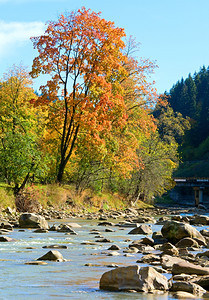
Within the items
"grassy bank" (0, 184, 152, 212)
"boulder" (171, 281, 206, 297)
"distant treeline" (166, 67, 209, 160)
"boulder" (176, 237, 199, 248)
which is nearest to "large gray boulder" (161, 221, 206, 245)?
"boulder" (176, 237, 199, 248)

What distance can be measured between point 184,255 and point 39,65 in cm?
2215

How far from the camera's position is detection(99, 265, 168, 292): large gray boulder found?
24.5 feet

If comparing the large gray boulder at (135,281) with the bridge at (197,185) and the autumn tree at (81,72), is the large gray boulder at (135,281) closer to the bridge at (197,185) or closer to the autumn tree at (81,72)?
the autumn tree at (81,72)

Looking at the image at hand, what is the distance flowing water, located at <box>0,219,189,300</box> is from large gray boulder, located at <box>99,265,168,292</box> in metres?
0.20

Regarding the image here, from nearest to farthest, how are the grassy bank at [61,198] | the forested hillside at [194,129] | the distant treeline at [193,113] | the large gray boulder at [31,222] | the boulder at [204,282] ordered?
the boulder at [204,282] → the large gray boulder at [31,222] → the grassy bank at [61,198] → the forested hillside at [194,129] → the distant treeline at [193,113]

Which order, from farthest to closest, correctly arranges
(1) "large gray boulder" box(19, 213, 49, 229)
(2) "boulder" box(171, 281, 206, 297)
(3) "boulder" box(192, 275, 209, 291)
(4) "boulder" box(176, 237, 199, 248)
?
(1) "large gray boulder" box(19, 213, 49, 229) → (4) "boulder" box(176, 237, 199, 248) → (3) "boulder" box(192, 275, 209, 291) → (2) "boulder" box(171, 281, 206, 297)

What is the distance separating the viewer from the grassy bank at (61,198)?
2451cm

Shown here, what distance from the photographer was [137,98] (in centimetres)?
3947

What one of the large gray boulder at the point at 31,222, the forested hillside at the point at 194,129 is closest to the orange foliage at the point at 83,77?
the large gray boulder at the point at 31,222

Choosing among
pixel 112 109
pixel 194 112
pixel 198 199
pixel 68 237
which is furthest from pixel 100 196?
pixel 194 112

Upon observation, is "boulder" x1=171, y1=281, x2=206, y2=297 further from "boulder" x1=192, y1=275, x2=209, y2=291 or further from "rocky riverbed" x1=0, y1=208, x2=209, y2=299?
"boulder" x1=192, y1=275, x2=209, y2=291

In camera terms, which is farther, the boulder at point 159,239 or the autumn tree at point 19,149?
the autumn tree at point 19,149

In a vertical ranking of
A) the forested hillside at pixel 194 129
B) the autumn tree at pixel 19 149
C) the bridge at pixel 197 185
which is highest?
the forested hillside at pixel 194 129

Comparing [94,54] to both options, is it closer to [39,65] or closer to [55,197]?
[39,65]
